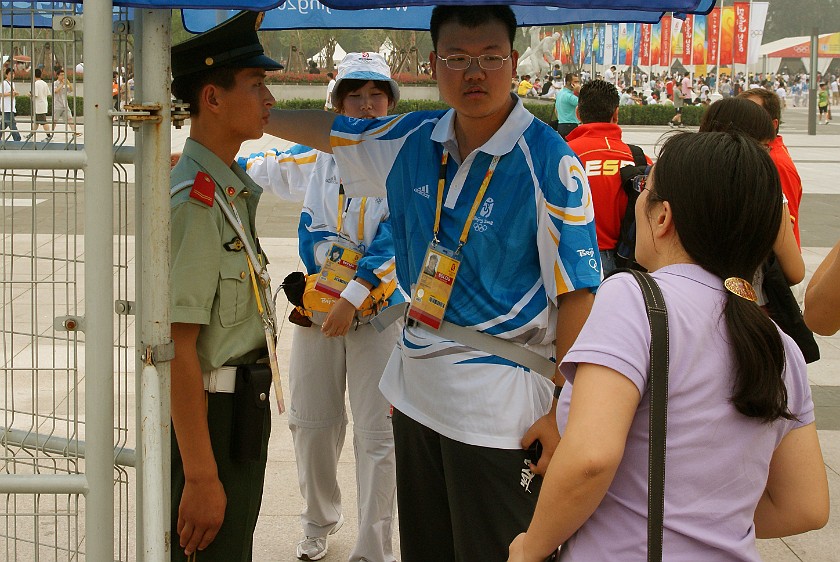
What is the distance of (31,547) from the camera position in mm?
3963

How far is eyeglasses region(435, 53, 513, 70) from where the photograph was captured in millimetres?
2680

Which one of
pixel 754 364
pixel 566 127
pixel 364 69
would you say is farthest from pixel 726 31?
pixel 754 364

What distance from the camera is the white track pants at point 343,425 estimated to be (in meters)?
3.85

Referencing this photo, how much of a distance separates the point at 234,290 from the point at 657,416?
126 centimetres

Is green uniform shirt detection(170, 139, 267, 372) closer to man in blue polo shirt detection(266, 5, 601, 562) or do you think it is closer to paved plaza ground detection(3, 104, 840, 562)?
man in blue polo shirt detection(266, 5, 601, 562)

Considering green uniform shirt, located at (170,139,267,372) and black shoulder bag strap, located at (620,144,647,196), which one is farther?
black shoulder bag strap, located at (620,144,647,196)

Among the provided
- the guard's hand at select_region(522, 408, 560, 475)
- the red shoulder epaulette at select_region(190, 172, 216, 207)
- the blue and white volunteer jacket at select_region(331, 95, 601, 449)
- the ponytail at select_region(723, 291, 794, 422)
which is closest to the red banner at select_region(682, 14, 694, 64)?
the blue and white volunteer jacket at select_region(331, 95, 601, 449)

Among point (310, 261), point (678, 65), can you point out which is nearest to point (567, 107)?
point (310, 261)

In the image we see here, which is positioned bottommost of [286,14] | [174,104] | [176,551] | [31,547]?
[31,547]

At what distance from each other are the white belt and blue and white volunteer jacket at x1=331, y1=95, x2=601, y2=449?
1.60 feet

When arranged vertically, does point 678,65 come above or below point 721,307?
above

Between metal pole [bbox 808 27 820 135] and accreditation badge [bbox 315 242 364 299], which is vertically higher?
metal pole [bbox 808 27 820 135]

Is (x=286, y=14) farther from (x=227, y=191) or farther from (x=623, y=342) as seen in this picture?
(x=623, y=342)

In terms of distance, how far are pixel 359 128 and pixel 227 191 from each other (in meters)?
0.54
